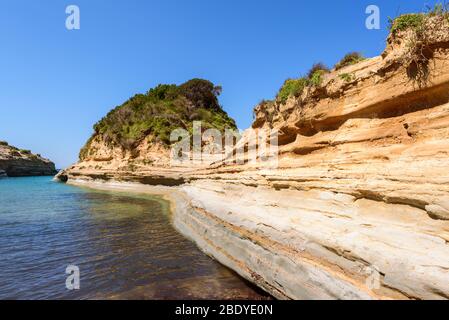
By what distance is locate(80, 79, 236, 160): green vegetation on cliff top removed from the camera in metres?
37.8

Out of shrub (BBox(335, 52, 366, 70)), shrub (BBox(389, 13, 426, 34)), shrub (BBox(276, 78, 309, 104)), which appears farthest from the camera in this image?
shrub (BBox(276, 78, 309, 104))

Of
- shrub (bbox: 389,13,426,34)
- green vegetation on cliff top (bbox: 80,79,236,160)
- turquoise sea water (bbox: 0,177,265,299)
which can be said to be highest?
green vegetation on cliff top (bbox: 80,79,236,160)

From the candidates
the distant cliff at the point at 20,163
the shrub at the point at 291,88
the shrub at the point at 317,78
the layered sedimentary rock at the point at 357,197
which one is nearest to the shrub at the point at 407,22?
the layered sedimentary rock at the point at 357,197

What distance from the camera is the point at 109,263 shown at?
29.8 feet

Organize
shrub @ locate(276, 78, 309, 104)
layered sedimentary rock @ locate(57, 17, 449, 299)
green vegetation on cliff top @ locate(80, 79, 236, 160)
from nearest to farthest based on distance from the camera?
layered sedimentary rock @ locate(57, 17, 449, 299) < shrub @ locate(276, 78, 309, 104) < green vegetation on cliff top @ locate(80, 79, 236, 160)

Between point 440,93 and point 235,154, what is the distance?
11101mm

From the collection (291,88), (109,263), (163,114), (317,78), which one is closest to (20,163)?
(163,114)

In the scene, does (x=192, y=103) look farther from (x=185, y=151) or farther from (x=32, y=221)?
(x=32, y=221)

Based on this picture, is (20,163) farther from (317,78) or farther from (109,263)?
(317,78)

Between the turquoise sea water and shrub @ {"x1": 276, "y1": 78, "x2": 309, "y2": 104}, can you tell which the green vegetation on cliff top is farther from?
shrub @ {"x1": 276, "y1": 78, "x2": 309, "y2": 104}

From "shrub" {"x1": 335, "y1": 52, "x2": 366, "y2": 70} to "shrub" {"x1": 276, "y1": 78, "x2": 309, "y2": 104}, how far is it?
1304mm

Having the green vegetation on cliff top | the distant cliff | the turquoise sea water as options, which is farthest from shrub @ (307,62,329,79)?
the distant cliff

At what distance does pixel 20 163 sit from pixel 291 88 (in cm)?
9334
